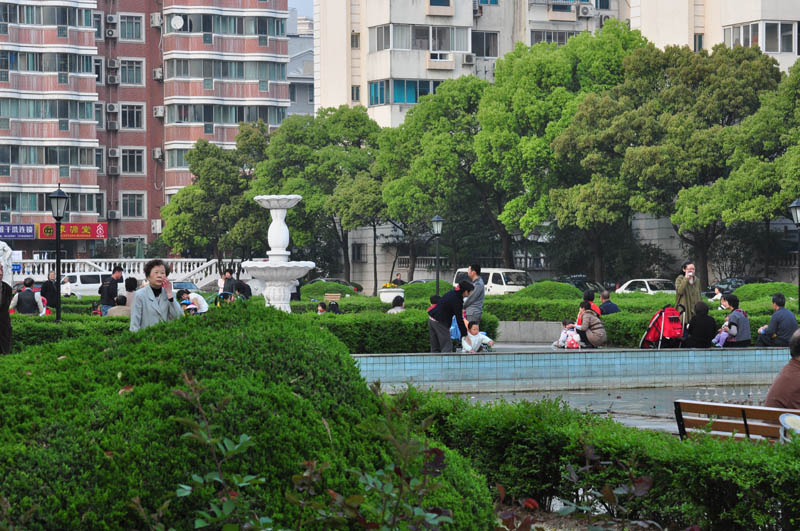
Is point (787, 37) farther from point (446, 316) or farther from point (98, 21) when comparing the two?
point (446, 316)

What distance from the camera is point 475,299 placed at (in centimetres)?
1961

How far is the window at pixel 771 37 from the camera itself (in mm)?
51594

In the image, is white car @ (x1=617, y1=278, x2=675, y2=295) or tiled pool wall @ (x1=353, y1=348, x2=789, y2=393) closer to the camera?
tiled pool wall @ (x1=353, y1=348, x2=789, y2=393)

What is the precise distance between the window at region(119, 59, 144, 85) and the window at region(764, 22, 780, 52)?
110 ft

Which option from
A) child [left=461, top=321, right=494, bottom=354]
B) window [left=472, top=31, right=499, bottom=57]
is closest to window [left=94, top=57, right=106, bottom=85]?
window [left=472, top=31, right=499, bottom=57]

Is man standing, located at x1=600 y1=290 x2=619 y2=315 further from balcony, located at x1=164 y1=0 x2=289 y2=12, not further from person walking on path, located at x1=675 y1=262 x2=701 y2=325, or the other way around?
balcony, located at x1=164 y1=0 x2=289 y2=12

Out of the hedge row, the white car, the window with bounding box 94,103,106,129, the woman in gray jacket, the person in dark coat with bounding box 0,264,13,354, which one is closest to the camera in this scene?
the hedge row

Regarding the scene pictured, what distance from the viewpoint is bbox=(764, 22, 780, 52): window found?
51594 mm

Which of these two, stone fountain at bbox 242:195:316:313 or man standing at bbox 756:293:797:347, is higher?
stone fountain at bbox 242:195:316:313

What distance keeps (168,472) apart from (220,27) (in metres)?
65.9

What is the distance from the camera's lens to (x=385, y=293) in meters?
37.9

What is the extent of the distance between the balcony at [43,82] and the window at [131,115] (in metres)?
4.05

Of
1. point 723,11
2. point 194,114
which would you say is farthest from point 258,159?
point 723,11

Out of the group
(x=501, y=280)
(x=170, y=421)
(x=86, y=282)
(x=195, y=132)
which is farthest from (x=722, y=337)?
(x=195, y=132)
